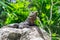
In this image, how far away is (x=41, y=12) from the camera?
3.13m

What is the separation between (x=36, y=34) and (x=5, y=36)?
1.02ft

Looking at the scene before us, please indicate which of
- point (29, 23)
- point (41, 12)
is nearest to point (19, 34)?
point (29, 23)

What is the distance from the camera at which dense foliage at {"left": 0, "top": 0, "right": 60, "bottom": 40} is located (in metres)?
2.87

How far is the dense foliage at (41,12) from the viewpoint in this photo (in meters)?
2.87

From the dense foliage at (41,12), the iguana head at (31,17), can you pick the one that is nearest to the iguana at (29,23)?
the iguana head at (31,17)

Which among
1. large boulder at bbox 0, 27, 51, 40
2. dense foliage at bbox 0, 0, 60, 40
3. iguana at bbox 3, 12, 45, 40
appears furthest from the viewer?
dense foliage at bbox 0, 0, 60, 40

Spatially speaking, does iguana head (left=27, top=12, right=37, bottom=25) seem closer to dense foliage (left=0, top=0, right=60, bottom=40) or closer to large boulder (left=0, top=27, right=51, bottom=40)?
large boulder (left=0, top=27, right=51, bottom=40)

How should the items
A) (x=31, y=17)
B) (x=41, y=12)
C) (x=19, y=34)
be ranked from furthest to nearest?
(x=41, y=12) → (x=31, y=17) → (x=19, y=34)

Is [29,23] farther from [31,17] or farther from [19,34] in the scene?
[19,34]

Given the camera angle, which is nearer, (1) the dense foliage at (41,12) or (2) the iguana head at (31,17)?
(2) the iguana head at (31,17)

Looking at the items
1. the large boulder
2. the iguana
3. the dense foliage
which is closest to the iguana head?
the iguana

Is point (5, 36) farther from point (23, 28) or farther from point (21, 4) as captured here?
point (21, 4)

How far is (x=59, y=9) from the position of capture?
10.1ft

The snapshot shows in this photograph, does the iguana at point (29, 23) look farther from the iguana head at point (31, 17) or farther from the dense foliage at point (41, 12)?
the dense foliage at point (41, 12)
